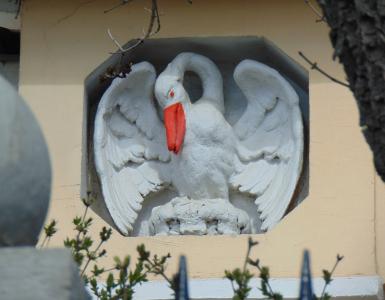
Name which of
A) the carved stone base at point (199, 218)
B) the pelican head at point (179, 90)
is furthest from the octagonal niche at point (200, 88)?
the pelican head at point (179, 90)

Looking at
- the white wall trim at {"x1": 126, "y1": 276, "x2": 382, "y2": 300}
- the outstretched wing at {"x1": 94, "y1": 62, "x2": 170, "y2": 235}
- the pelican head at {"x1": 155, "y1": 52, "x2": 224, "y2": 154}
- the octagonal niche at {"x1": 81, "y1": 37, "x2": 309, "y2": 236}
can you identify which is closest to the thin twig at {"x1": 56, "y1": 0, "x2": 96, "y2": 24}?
the octagonal niche at {"x1": 81, "y1": 37, "x2": 309, "y2": 236}

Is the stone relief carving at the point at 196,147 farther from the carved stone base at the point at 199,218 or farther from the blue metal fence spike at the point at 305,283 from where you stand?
the blue metal fence spike at the point at 305,283

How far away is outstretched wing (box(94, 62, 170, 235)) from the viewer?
39.3 feet

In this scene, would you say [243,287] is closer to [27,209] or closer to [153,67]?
[27,209]

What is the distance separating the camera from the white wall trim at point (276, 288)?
11.3 meters

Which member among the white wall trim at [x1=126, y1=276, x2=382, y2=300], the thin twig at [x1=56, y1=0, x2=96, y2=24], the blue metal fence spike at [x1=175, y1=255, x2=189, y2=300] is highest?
the thin twig at [x1=56, y1=0, x2=96, y2=24]

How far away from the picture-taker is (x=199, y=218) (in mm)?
11820

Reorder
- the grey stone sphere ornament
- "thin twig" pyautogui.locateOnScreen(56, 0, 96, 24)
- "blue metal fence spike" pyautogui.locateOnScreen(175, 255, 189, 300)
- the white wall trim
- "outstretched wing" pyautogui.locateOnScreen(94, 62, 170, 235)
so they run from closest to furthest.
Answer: the grey stone sphere ornament
"blue metal fence spike" pyautogui.locateOnScreen(175, 255, 189, 300)
the white wall trim
"outstretched wing" pyautogui.locateOnScreen(94, 62, 170, 235)
"thin twig" pyautogui.locateOnScreen(56, 0, 96, 24)

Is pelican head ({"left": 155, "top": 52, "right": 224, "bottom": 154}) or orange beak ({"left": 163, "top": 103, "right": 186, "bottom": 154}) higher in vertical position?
pelican head ({"left": 155, "top": 52, "right": 224, "bottom": 154})

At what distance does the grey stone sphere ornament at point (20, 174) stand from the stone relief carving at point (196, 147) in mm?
6486

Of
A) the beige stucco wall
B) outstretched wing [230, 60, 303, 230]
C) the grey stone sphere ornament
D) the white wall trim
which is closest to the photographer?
the grey stone sphere ornament

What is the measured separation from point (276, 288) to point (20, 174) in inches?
247

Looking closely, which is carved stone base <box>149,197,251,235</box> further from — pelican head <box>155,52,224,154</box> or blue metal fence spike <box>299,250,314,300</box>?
blue metal fence spike <box>299,250,314,300</box>

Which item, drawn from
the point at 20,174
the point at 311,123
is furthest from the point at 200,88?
the point at 20,174
